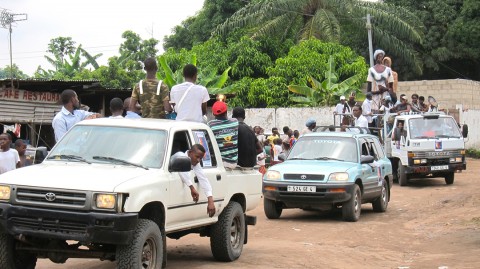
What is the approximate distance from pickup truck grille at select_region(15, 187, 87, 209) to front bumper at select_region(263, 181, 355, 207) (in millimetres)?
7829

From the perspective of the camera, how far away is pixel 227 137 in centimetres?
1111

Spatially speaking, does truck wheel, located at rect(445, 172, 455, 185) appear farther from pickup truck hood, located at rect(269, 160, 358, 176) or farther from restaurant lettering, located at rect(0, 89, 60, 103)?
restaurant lettering, located at rect(0, 89, 60, 103)

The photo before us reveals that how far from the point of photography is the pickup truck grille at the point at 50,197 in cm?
807

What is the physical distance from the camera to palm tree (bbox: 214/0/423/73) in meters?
42.0

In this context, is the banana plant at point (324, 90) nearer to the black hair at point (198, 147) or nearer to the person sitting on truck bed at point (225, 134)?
the person sitting on truck bed at point (225, 134)

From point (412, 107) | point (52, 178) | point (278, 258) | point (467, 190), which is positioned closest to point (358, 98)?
point (412, 107)

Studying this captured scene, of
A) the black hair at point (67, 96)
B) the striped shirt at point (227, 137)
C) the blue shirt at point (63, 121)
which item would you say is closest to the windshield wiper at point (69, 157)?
the blue shirt at point (63, 121)

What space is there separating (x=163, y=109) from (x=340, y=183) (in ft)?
16.8

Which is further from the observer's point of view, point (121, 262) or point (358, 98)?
point (358, 98)

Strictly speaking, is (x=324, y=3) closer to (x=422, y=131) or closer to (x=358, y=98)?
(x=358, y=98)

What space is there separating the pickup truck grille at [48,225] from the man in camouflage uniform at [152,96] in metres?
3.38

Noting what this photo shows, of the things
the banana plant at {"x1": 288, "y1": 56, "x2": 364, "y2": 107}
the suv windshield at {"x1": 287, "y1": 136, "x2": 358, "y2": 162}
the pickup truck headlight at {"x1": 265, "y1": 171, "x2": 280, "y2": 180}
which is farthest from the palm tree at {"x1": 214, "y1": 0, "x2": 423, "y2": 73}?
the pickup truck headlight at {"x1": 265, "y1": 171, "x2": 280, "y2": 180}

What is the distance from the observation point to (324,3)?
43.4 m

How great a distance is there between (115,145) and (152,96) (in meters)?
2.04
